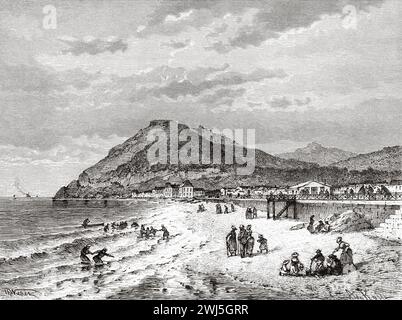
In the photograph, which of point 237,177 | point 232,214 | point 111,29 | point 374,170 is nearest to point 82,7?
point 111,29

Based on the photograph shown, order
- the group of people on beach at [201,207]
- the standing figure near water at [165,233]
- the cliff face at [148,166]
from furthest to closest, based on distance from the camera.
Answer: the group of people on beach at [201,207] < the standing figure near water at [165,233] < the cliff face at [148,166]

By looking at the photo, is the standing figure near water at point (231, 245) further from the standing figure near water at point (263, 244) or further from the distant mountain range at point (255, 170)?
the distant mountain range at point (255, 170)

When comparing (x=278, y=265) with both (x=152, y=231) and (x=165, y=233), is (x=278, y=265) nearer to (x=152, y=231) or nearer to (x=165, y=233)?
(x=165, y=233)

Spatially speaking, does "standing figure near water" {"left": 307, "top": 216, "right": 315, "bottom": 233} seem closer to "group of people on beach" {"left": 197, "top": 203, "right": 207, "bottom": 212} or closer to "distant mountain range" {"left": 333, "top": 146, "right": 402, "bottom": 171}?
"distant mountain range" {"left": 333, "top": 146, "right": 402, "bottom": 171}

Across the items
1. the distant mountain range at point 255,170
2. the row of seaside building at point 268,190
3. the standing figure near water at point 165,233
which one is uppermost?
the distant mountain range at point 255,170

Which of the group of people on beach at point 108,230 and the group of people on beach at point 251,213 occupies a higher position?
the group of people on beach at point 251,213

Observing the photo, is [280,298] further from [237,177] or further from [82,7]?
[82,7]
